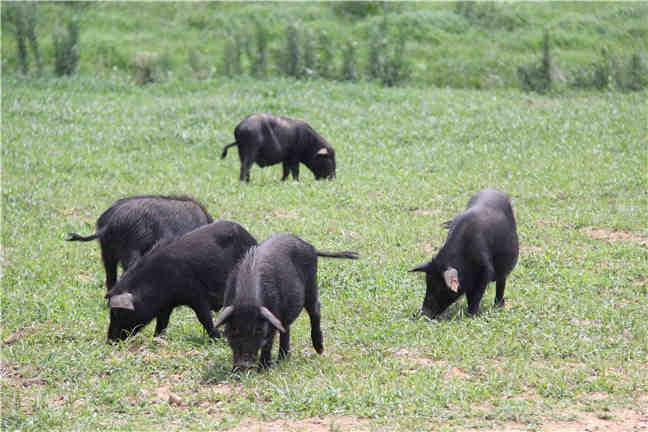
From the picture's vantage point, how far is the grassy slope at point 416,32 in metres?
22.1

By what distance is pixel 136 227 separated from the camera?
7469 millimetres

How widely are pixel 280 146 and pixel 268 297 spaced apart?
807cm

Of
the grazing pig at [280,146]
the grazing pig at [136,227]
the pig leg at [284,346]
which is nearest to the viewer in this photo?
the pig leg at [284,346]

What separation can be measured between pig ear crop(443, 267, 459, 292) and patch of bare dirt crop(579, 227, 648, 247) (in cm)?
338

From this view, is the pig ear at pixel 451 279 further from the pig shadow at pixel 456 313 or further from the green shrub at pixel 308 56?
the green shrub at pixel 308 56

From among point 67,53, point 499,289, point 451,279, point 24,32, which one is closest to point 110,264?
point 451,279

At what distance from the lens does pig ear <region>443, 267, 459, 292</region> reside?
684 cm

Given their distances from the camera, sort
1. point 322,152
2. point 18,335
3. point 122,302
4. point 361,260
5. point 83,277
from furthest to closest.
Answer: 1. point 322,152
2. point 361,260
3. point 83,277
4. point 18,335
5. point 122,302

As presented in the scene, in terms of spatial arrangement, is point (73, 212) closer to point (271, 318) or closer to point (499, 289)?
point (499, 289)

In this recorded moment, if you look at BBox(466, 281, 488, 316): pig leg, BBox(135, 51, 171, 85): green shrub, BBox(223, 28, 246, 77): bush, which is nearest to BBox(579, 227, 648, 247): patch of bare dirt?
BBox(466, 281, 488, 316): pig leg

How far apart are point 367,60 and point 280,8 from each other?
196 inches

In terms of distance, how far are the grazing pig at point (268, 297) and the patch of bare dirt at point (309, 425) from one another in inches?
27.7

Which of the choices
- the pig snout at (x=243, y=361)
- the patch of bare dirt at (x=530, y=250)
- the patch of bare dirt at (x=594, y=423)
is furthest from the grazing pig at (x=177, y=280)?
the patch of bare dirt at (x=530, y=250)

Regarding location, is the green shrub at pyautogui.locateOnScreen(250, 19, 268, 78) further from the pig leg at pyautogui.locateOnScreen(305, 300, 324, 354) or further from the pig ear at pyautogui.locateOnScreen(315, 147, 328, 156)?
the pig leg at pyautogui.locateOnScreen(305, 300, 324, 354)
